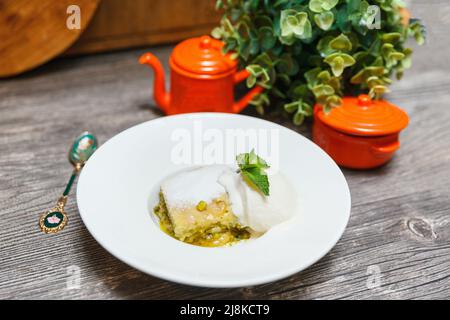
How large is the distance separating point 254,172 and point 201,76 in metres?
0.34

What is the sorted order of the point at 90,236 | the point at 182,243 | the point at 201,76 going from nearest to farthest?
the point at 182,243 → the point at 90,236 → the point at 201,76

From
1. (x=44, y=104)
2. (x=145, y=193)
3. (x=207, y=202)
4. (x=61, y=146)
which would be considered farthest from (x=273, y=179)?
(x=44, y=104)

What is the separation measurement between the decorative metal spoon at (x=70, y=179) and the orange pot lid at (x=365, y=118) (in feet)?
1.59

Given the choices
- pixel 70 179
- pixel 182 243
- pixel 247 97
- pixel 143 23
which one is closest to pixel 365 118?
pixel 247 97

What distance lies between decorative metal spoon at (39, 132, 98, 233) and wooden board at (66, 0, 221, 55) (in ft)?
1.48

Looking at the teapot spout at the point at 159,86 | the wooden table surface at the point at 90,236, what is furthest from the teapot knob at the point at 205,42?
the wooden table surface at the point at 90,236

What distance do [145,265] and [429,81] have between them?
106 centimetres

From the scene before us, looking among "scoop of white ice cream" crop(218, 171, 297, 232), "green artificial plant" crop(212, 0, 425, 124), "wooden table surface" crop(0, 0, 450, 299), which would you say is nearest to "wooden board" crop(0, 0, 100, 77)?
"wooden table surface" crop(0, 0, 450, 299)

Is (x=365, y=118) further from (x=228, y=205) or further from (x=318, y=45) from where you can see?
(x=228, y=205)

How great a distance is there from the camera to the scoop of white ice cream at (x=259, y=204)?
2.60 ft

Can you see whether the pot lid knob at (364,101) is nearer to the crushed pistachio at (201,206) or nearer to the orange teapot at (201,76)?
the orange teapot at (201,76)

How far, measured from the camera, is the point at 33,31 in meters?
1.25

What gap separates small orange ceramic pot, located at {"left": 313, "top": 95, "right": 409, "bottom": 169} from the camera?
3.17ft

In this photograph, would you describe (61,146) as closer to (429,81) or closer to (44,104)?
(44,104)
